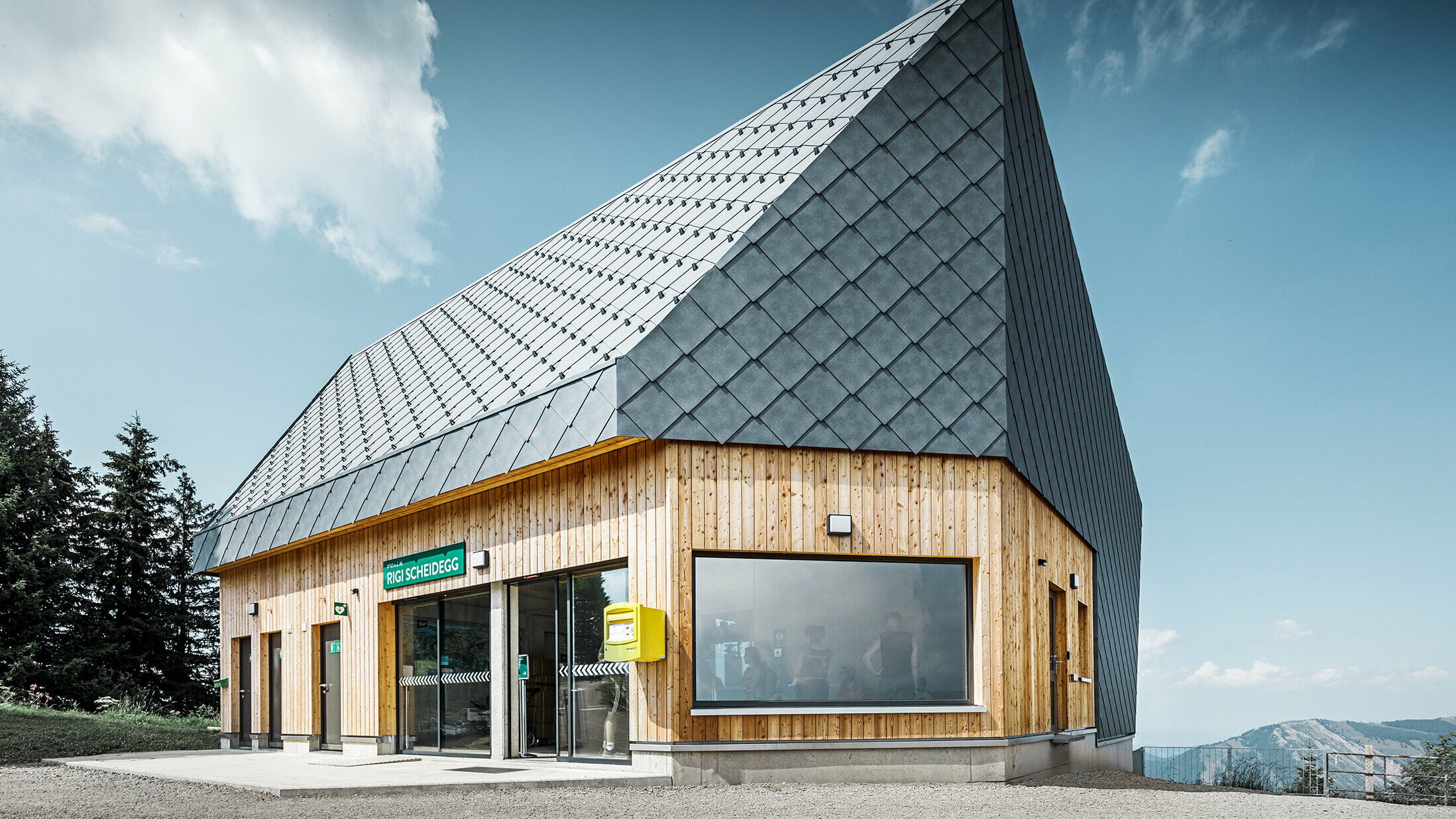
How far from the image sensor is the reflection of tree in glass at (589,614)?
12.1 meters

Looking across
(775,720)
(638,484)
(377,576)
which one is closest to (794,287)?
(638,484)

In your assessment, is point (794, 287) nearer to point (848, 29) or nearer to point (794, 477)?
point (794, 477)

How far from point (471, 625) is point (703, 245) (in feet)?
19.4

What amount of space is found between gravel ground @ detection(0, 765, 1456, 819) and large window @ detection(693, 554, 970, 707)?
1.01 meters

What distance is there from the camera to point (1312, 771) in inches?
779

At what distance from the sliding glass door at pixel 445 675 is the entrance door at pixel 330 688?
7.04 ft

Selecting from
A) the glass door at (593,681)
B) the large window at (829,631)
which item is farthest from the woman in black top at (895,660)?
the glass door at (593,681)

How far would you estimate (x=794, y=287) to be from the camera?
11.8m

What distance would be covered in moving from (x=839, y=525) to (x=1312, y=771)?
546 inches

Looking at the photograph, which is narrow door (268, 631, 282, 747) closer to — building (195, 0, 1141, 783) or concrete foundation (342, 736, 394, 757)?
concrete foundation (342, 736, 394, 757)

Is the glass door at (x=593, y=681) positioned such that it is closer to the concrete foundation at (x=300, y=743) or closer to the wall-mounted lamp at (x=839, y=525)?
the wall-mounted lamp at (x=839, y=525)

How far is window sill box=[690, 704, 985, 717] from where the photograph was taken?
10.8 m

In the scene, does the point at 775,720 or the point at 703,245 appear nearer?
the point at 775,720

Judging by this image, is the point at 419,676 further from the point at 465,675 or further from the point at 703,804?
the point at 703,804
